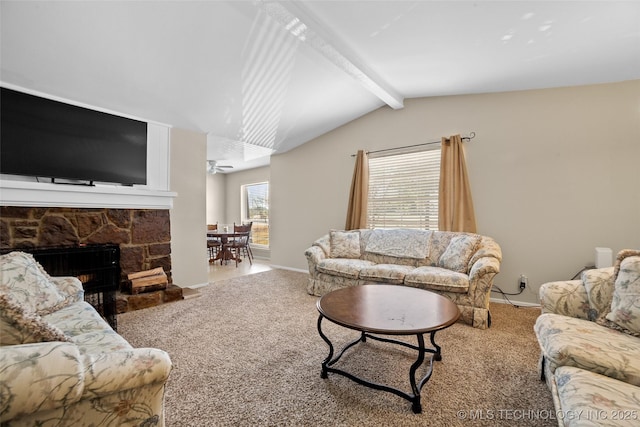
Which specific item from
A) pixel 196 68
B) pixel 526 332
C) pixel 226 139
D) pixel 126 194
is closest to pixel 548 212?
pixel 526 332

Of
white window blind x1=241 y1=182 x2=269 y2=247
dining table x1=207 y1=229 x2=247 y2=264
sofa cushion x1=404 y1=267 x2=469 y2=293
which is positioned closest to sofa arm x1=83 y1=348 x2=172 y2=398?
sofa cushion x1=404 y1=267 x2=469 y2=293

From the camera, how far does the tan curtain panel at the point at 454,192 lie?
3.47m

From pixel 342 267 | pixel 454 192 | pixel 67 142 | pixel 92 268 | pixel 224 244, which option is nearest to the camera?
pixel 67 142

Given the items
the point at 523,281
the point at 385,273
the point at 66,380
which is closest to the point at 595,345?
the point at 385,273

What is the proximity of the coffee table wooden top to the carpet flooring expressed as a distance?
16.8 inches

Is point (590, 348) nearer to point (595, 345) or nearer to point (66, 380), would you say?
point (595, 345)

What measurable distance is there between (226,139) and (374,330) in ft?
12.6

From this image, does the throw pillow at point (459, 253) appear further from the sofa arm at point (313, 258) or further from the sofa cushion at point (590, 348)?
the sofa arm at point (313, 258)

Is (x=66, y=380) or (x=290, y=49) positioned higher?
(x=290, y=49)

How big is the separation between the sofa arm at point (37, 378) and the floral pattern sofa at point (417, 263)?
2.71m

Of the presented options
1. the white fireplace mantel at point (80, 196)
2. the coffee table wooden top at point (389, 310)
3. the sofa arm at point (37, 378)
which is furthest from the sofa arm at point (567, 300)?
the white fireplace mantel at point (80, 196)

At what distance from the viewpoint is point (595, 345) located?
4.28 ft

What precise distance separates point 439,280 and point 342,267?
43.4 inches

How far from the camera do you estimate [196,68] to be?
2756 mm
